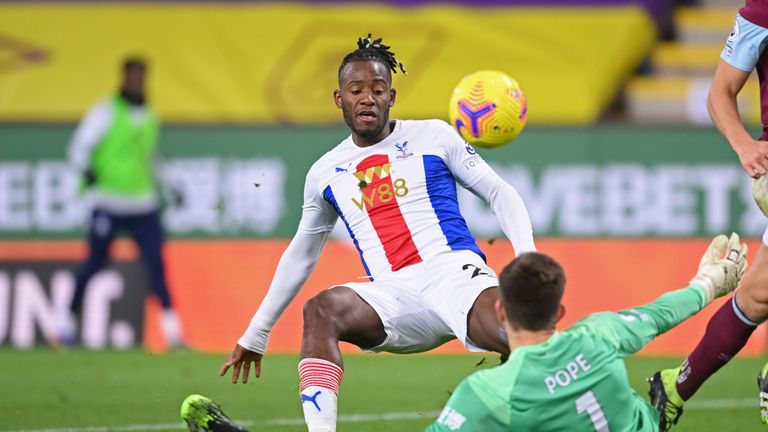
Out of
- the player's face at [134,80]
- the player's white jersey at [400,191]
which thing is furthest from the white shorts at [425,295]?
the player's face at [134,80]

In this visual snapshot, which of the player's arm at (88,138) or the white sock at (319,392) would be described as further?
the player's arm at (88,138)

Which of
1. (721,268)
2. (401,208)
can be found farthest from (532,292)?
(401,208)

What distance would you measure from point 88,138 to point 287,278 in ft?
22.7

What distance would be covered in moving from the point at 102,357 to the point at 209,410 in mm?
5832

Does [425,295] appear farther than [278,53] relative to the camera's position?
No

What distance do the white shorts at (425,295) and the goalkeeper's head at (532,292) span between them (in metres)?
1.30

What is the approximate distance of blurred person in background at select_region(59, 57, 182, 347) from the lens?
12375 millimetres

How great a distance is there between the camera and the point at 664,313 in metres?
4.65

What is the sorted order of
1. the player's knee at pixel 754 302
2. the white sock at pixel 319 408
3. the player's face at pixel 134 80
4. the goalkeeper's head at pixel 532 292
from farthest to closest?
the player's face at pixel 134 80, the player's knee at pixel 754 302, the white sock at pixel 319 408, the goalkeeper's head at pixel 532 292

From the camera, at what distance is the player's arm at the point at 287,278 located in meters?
6.28

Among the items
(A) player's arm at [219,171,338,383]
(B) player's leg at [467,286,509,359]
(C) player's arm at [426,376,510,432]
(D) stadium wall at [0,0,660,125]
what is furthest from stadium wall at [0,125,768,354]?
(C) player's arm at [426,376,510,432]

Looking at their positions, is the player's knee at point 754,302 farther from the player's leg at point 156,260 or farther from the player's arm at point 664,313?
the player's leg at point 156,260

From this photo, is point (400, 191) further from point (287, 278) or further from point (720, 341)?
point (720, 341)

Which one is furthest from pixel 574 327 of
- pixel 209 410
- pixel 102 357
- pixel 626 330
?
pixel 102 357
